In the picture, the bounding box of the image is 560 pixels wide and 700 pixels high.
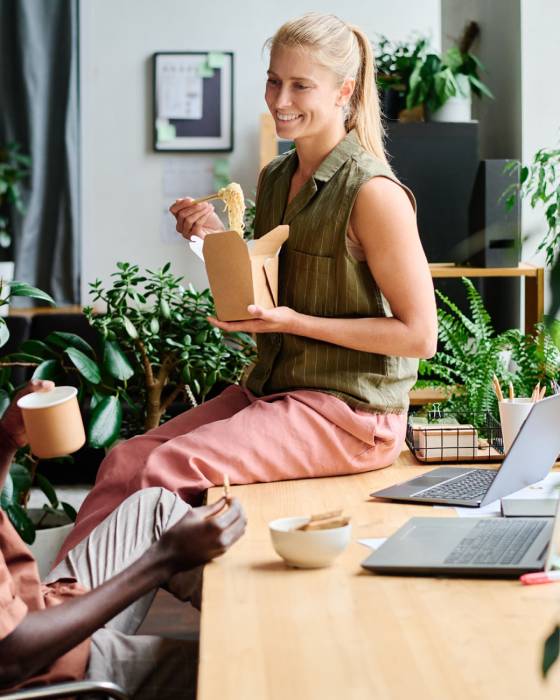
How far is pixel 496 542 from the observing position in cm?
148

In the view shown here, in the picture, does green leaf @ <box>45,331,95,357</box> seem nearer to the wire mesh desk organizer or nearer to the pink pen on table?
the wire mesh desk organizer

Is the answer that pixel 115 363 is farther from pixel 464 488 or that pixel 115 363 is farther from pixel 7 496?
pixel 464 488

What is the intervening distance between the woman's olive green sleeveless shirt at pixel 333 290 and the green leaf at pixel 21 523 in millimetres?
971

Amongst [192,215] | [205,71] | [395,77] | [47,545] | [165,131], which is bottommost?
[47,545]

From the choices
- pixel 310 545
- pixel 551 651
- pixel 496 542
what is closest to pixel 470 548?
pixel 496 542

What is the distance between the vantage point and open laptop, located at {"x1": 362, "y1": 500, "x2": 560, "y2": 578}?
1.38 m

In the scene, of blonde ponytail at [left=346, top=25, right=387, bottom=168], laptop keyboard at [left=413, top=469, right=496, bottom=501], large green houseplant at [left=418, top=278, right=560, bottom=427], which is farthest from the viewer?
large green houseplant at [left=418, top=278, right=560, bottom=427]

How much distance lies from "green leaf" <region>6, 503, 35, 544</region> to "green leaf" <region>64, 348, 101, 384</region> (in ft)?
1.37

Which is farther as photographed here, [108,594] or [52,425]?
[52,425]

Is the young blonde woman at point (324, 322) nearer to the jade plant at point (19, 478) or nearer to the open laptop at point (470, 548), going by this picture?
the open laptop at point (470, 548)

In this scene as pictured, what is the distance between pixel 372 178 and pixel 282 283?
0.99 feet

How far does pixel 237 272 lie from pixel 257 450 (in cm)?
35

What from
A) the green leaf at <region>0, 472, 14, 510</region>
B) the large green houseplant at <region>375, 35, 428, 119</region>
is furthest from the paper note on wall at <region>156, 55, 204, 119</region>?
the green leaf at <region>0, 472, 14, 510</region>

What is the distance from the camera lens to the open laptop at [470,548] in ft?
4.54
